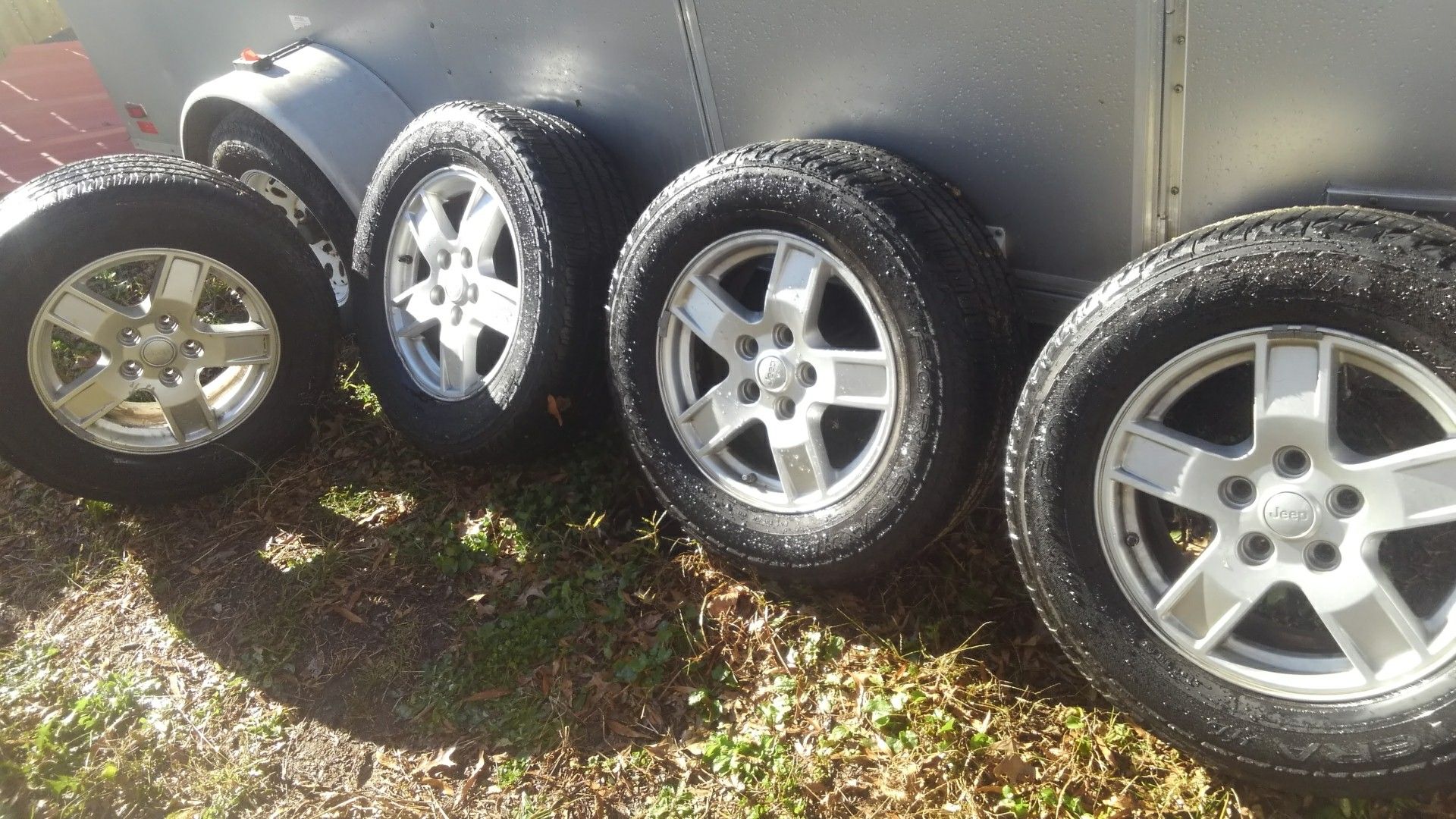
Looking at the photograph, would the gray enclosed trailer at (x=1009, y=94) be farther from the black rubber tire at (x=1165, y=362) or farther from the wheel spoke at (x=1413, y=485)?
the wheel spoke at (x=1413, y=485)

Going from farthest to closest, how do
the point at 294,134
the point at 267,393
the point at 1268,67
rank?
the point at 294,134 → the point at 267,393 → the point at 1268,67

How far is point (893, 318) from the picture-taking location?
2867mm

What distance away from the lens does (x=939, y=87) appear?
9.53 feet

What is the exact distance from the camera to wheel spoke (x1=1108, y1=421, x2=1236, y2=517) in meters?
2.43

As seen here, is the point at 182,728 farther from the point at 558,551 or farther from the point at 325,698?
the point at 558,551

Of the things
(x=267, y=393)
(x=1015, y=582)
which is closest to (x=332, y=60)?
(x=267, y=393)

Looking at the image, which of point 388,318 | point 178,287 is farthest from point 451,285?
point 178,287

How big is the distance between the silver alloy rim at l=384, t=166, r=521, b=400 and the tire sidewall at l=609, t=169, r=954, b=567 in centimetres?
57

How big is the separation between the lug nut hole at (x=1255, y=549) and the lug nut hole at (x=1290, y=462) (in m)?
0.16

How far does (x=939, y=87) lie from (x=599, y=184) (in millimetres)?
1297

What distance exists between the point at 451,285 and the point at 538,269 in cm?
48

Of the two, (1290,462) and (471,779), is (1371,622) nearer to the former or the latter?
(1290,462)

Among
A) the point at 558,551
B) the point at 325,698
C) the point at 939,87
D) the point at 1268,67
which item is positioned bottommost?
the point at 325,698

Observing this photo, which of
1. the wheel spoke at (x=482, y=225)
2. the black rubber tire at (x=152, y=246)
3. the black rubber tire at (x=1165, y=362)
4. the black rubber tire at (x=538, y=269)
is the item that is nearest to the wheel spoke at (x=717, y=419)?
the black rubber tire at (x=538, y=269)
